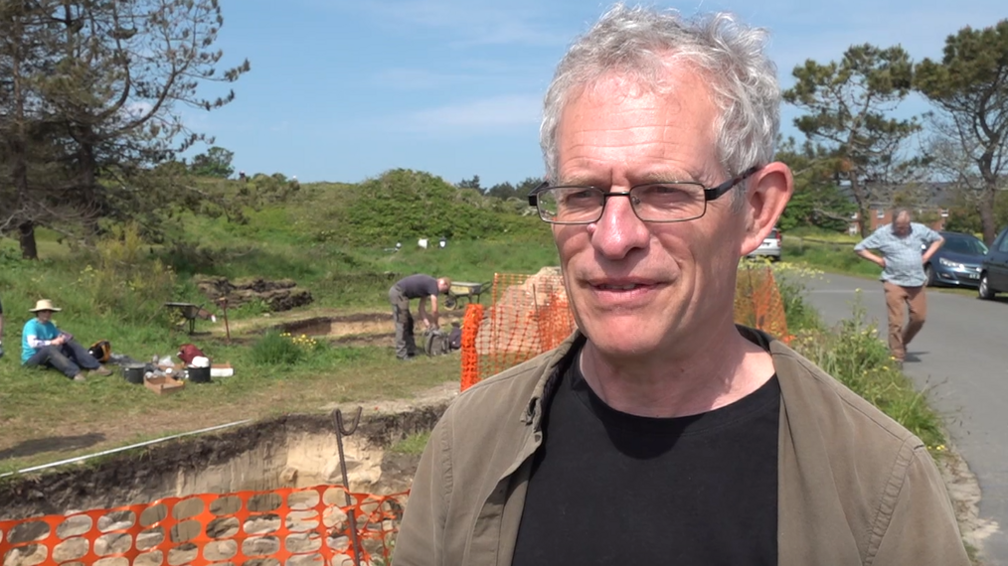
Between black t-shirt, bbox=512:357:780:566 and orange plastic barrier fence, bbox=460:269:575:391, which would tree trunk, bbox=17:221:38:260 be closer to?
orange plastic barrier fence, bbox=460:269:575:391

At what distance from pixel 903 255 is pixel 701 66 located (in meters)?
8.80

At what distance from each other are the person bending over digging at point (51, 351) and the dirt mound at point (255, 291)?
8.20 metres

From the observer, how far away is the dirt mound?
20.0m

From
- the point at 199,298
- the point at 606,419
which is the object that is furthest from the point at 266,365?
the point at 606,419

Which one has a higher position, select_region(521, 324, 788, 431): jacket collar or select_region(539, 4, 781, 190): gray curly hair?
select_region(539, 4, 781, 190): gray curly hair

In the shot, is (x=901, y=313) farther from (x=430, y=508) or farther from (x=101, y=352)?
(x=101, y=352)

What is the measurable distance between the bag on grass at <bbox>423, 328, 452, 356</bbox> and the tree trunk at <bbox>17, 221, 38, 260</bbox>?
966 cm

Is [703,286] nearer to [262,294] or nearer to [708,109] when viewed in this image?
[708,109]

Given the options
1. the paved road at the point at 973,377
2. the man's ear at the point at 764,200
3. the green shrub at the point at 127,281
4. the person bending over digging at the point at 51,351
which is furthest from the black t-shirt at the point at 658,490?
the green shrub at the point at 127,281

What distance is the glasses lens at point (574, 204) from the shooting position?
1608 millimetres

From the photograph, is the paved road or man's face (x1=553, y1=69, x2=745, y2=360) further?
the paved road

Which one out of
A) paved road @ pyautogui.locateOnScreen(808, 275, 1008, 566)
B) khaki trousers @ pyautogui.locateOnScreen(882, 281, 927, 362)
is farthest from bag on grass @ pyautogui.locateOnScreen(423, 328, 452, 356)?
khaki trousers @ pyautogui.locateOnScreen(882, 281, 927, 362)

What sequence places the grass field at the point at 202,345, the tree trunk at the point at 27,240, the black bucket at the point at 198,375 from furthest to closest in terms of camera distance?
the tree trunk at the point at 27,240, the black bucket at the point at 198,375, the grass field at the point at 202,345

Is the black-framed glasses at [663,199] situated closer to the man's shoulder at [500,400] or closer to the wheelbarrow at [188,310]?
the man's shoulder at [500,400]
